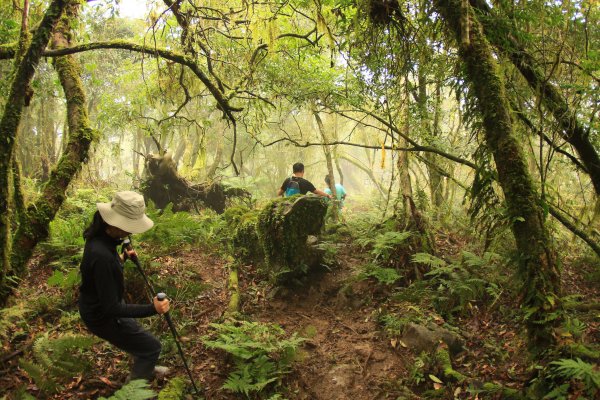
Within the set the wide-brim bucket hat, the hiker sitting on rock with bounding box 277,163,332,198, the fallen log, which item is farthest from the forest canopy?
the fallen log

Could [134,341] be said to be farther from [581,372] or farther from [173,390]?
[581,372]

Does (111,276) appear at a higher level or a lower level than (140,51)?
lower

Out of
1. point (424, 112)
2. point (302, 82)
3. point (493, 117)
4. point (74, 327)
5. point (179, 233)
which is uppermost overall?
point (302, 82)

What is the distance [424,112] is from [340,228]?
337cm

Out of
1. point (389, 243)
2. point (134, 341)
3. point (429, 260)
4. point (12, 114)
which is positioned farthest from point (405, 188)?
point (12, 114)

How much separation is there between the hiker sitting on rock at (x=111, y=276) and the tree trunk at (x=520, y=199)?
353 centimetres

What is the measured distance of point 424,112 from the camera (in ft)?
25.9

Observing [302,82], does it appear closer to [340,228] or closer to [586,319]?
[340,228]

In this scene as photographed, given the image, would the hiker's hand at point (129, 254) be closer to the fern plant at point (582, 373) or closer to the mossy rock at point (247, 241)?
the mossy rock at point (247, 241)

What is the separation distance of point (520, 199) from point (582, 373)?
1.43m

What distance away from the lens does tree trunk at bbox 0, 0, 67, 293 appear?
166 inches

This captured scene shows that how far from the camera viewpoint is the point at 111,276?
3664 mm

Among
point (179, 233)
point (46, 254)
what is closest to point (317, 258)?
point (179, 233)

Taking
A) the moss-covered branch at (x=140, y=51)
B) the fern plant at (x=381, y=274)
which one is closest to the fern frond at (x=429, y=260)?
the fern plant at (x=381, y=274)
